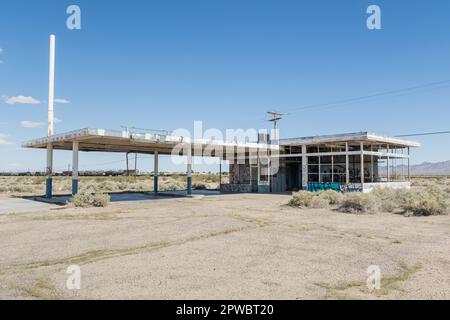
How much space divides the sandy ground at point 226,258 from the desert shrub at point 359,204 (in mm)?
2921

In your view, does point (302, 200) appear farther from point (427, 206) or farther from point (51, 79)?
point (51, 79)

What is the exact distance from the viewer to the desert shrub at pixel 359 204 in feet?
57.5

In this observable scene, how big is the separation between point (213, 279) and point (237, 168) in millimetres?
32881

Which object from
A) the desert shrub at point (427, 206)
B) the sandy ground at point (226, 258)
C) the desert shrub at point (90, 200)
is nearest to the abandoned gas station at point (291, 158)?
the desert shrub at point (90, 200)

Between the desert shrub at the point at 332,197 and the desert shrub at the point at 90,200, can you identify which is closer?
the desert shrub at the point at 90,200

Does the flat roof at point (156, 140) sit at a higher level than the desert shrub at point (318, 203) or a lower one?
higher

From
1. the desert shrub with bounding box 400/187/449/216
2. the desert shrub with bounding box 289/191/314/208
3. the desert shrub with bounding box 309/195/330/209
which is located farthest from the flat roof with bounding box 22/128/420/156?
the desert shrub with bounding box 400/187/449/216

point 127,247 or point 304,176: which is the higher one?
point 304,176

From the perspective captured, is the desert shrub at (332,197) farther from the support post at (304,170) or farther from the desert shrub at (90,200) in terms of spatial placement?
the desert shrub at (90,200)

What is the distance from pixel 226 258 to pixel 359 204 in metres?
11.9

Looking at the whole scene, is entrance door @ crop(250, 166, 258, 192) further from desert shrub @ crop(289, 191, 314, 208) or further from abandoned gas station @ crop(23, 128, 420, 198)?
desert shrub @ crop(289, 191, 314, 208)

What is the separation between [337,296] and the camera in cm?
563
